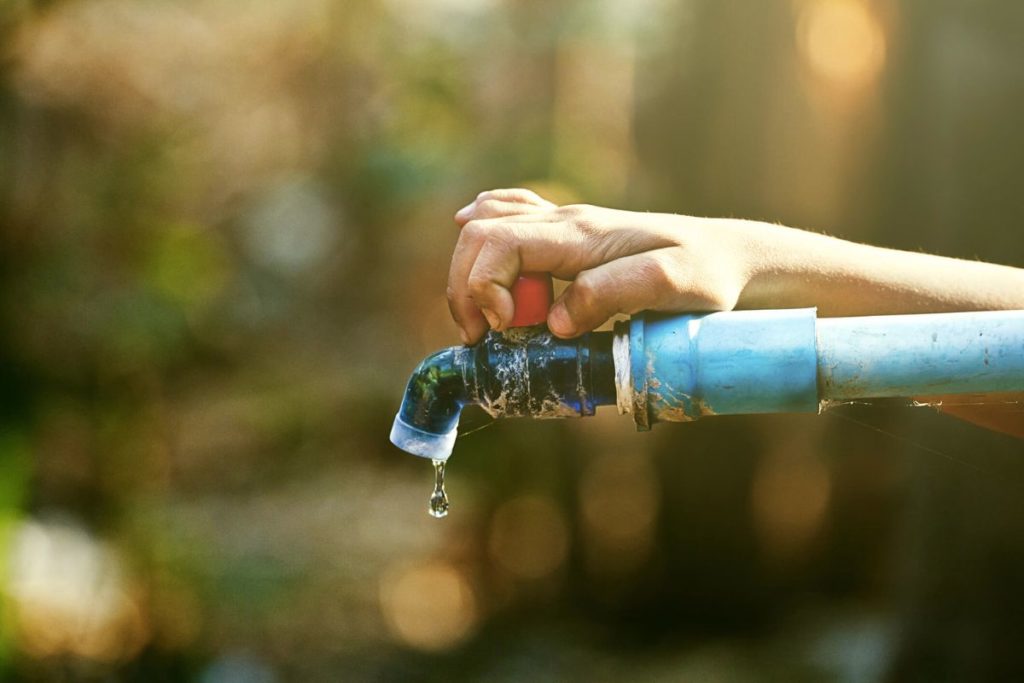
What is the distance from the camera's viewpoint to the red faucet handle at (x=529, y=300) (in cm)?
131

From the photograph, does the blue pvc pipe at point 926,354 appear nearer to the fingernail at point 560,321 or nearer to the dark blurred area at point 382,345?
the fingernail at point 560,321

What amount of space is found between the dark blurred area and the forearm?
309cm

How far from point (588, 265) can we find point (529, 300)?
0.30 feet

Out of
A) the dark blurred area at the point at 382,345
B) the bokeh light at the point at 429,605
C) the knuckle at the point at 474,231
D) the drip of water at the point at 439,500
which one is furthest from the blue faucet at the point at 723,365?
the bokeh light at the point at 429,605

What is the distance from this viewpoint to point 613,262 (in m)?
1.29

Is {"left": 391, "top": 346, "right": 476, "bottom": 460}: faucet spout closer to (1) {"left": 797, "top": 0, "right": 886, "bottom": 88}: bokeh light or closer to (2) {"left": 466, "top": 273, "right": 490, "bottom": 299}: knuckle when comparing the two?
(2) {"left": 466, "top": 273, "right": 490, "bottom": 299}: knuckle

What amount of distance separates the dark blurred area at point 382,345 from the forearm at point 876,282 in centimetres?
309

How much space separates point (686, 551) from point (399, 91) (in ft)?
10.8

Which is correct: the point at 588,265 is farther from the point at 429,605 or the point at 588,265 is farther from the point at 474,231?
the point at 429,605

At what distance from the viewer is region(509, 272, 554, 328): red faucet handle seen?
131cm

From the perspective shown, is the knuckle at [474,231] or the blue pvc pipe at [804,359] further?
the knuckle at [474,231]

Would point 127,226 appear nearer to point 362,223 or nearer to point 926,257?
point 362,223

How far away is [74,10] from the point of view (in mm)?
5176

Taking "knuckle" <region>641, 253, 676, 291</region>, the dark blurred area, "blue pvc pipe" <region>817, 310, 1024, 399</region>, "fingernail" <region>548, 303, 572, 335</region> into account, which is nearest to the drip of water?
"fingernail" <region>548, 303, 572, 335</region>
